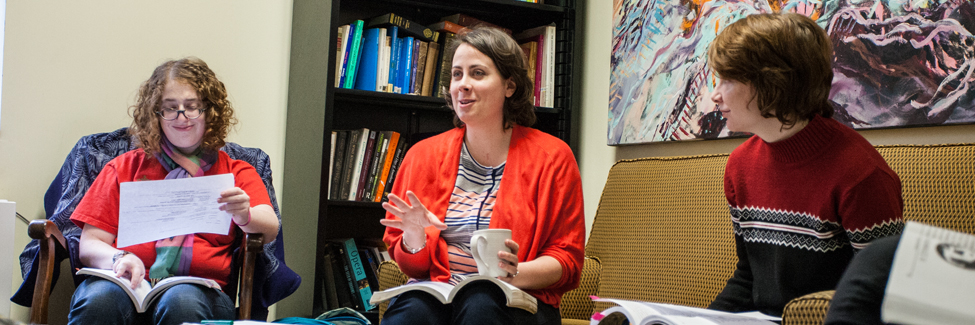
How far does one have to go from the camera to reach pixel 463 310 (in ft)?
4.71

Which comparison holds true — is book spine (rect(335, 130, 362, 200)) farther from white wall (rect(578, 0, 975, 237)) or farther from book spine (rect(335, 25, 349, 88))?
white wall (rect(578, 0, 975, 237))

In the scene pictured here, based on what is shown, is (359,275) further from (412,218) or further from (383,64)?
(412,218)

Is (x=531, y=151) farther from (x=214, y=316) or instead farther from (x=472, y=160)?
(x=214, y=316)

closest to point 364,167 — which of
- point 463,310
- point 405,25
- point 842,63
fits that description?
point 405,25

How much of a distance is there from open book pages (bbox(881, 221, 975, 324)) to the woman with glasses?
1398mm

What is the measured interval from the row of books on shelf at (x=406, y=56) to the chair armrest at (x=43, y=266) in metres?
1.04

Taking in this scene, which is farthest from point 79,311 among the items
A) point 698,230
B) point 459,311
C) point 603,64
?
point 603,64

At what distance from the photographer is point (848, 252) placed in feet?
4.32

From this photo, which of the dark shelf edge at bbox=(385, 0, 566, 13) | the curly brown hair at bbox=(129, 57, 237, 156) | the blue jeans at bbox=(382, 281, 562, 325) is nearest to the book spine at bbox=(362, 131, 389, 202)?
the dark shelf edge at bbox=(385, 0, 566, 13)

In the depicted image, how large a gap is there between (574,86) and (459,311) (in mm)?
1495

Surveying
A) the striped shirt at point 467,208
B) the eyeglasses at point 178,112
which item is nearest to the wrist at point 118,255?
the eyeglasses at point 178,112

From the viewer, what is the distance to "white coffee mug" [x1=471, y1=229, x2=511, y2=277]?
1408 mm

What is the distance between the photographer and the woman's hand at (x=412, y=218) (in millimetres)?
1527

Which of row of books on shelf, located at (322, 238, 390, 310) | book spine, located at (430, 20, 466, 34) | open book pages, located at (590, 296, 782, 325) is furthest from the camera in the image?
book spine, located at (430, 20, 466, 34)
